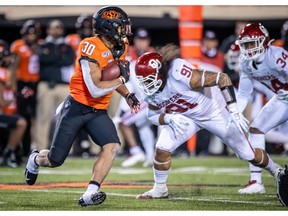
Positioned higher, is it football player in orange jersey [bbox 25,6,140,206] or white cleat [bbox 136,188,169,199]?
football player in orange jersey [bbox 25,6,140,206]

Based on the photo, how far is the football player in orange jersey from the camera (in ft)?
18.2

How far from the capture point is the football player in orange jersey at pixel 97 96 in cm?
556

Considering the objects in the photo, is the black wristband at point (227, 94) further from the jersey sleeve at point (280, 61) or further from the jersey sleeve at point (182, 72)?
the jersey sleeve at point (280, 61)

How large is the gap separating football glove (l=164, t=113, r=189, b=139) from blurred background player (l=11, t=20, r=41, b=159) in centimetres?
393

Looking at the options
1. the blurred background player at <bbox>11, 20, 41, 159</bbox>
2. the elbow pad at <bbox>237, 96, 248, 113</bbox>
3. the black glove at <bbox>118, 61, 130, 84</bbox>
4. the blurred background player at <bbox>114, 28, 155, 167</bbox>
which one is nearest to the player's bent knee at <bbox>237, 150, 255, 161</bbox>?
the elbow pad at <bbox>237, 96, 248, 113</bbox>

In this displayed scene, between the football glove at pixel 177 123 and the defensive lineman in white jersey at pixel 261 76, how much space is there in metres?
0.72

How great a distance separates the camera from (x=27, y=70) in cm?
983

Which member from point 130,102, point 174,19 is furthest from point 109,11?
point 174,19

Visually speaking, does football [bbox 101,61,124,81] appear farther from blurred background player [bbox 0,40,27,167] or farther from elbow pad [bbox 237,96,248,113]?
blurred background player [bbox 0,40,27,167]

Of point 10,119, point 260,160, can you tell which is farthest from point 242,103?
point 10,119

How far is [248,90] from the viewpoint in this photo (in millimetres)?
6645

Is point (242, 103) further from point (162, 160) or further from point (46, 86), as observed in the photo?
point (46, 86)

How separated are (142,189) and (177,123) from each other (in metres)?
0.99

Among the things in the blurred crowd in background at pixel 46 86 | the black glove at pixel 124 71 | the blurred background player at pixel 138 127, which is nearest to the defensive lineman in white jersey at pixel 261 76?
the black glove at pixel 124 71
